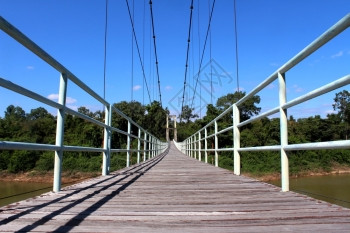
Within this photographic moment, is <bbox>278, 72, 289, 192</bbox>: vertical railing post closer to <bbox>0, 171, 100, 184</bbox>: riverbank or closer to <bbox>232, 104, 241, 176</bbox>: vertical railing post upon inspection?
<bbox>232, 104, 241, 176</bbox>: vertical railing post

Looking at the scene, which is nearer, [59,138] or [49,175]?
[59,138]

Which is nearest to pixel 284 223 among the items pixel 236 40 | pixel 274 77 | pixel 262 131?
pixel 274 77

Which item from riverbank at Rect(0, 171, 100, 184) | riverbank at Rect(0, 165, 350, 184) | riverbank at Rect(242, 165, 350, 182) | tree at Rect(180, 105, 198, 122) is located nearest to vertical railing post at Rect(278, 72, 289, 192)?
riverbank at Rect(242, 165, 350, 182)

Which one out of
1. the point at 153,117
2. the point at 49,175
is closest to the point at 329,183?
the point at 49,175

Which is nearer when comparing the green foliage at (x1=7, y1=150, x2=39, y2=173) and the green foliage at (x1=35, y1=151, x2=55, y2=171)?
the green foliage at (x1=35, y1=151, x2=55, y2=171)

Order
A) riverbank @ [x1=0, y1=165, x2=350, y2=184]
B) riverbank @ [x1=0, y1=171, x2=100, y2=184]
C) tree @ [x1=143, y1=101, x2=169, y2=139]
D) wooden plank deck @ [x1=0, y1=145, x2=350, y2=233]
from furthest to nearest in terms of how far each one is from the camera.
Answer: tree @ [x1=143, y1=101, x2=169, y2=139]
riverbank @ [x1=0, y1=171, x2=100, y2=184]
riverbank @ [x1=0, y1=165, x2=350, y2=184]
wooden plank deck @ [x1=0, y1=145, x2=350, y2=233]

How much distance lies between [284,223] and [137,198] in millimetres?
1009

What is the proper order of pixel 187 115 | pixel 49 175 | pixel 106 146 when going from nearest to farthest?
1. pixel 106 146
2. pixel 49 175
3. pixel 187 115

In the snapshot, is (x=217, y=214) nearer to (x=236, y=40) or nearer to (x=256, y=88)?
(x=256, y=88)

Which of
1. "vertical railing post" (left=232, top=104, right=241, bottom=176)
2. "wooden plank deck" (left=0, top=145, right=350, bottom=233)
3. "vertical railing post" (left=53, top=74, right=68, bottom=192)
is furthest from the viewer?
"vertical railing post" (left=232, top=104, right=241, bottom=176)

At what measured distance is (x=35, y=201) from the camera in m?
1.85

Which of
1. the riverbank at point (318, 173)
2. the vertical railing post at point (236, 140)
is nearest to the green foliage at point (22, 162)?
the riverbank at point (318, 173)

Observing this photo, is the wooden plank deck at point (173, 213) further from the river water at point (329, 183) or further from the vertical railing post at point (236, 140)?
the river water at point (329, 183)

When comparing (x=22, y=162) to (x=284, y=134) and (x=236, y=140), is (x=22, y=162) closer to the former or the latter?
(x=236, y=140)
